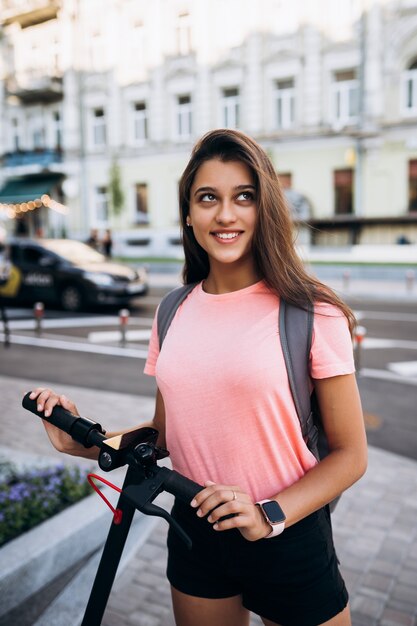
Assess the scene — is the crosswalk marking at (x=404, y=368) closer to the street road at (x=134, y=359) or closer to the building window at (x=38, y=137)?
the street road at (x=134, y=359)

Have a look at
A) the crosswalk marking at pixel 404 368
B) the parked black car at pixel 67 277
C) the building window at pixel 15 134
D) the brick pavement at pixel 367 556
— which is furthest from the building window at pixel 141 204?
the brick pavement at pixel 367 556

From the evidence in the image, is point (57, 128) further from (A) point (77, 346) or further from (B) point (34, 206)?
(A) point (77, 346)

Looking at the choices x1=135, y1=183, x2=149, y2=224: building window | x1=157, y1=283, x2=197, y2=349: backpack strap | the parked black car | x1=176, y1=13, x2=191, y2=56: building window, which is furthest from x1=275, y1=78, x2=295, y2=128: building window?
x1=157, y1=283, x2=197, y2=349: backpack strap

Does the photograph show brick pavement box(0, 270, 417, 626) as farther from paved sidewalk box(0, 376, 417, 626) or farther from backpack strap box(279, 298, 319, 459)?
backpack strap box(279, 298, 319, 459)

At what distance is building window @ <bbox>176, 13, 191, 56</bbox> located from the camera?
24062 millimetres

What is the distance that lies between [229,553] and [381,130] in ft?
70.3

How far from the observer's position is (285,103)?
22.9 meters

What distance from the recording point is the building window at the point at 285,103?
896 inches

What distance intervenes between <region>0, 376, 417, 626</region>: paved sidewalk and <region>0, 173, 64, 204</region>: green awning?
82.9 ft

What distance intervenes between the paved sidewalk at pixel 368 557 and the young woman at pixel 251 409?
1505 millimetres

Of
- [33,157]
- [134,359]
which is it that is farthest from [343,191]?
[134,359]

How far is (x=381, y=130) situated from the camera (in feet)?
68.4

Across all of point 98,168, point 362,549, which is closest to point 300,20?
point 98,168

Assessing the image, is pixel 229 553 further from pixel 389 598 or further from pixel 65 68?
pixel 65 68
